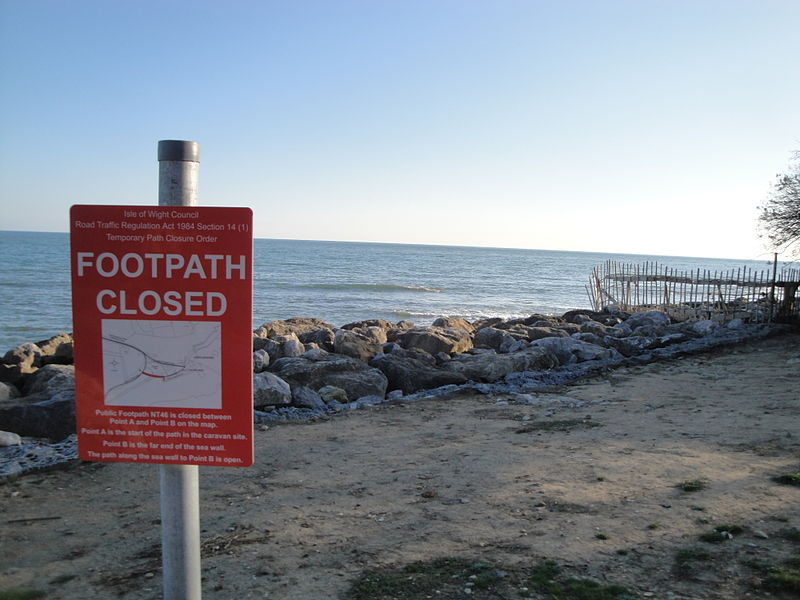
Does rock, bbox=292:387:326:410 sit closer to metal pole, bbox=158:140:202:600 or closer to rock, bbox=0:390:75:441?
rock, bbox=0:390:75:441

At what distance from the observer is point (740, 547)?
13.1 feet

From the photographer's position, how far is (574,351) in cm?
1273

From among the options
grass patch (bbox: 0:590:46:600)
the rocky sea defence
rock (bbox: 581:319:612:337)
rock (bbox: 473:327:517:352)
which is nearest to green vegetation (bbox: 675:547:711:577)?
grass patch (bbox: 0:590:46:600)

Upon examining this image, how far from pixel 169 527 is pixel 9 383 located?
390 inches

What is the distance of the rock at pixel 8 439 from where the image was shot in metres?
6.68

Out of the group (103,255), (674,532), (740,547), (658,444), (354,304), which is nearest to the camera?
(103,255)

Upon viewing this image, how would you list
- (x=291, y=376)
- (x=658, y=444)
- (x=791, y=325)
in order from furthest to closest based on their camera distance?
(x=791, y=325) → (x=291, y=376) → (x=658, y=444)

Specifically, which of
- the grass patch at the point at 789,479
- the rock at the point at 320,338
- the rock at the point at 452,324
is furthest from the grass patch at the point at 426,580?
the rock at the point at 452,324

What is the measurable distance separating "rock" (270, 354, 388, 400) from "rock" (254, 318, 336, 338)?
6197 mm

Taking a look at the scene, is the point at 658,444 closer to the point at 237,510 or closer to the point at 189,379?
the point at 237,510

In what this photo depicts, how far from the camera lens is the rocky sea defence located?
288 inches

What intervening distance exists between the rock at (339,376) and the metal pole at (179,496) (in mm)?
6691

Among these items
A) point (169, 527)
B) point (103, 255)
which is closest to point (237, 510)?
point (169, 527)

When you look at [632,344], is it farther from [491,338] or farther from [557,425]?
[557,425]
